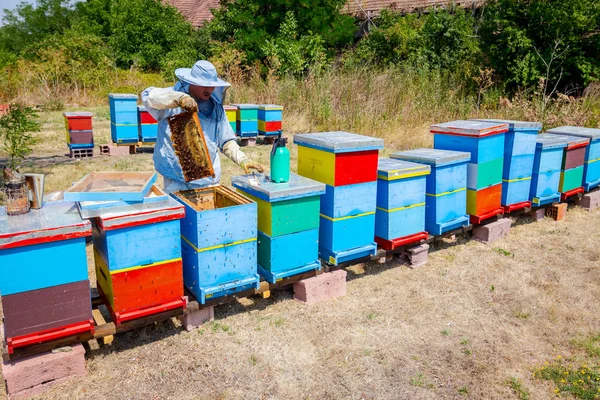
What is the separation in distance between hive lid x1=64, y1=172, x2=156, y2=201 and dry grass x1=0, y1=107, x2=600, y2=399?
1108mm

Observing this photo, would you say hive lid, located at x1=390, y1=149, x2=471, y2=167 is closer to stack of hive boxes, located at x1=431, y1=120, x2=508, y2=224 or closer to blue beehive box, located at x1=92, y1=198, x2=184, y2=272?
stack of hive boxes, located at x1=431, y1=120, x2=508, y2=224

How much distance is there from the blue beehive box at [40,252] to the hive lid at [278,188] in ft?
4.00

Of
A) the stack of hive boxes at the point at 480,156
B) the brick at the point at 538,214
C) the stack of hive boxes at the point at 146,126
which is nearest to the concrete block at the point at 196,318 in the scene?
the stack of hive boxes at the point at 480,156

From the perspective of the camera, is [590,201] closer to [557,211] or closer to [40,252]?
[557,211]

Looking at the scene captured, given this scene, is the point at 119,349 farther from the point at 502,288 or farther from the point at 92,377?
the point at 502,288

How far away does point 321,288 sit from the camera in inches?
159

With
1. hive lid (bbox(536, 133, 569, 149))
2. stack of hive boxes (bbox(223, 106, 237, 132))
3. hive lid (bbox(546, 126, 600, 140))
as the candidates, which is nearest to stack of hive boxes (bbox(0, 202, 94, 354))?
hive lid (bbox(536, 133, 569, 149))

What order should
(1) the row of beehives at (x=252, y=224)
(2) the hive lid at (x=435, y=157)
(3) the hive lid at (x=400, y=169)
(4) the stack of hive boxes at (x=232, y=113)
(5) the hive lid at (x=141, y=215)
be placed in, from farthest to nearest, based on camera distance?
(4) the stack of hive boxes at (x=232, y=113) → (2) the hive lid at (x=435, y=157) → (3) the hive lid at (x=400, y=169) → (5) the hive lid at (x=141, y=215) → (1) the row of beehives at (x=252, y=224)

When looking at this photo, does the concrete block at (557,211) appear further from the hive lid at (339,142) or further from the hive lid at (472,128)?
the hive lid at (339,142)

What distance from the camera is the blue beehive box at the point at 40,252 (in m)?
2.60

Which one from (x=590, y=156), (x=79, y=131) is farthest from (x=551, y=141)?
(x=79, y=131)

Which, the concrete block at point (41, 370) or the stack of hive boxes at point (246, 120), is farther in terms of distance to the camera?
the stack of hive boxes at point (246, 120)

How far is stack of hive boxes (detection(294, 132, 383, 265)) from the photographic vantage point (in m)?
3.79

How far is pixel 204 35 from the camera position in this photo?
76.1 feet
